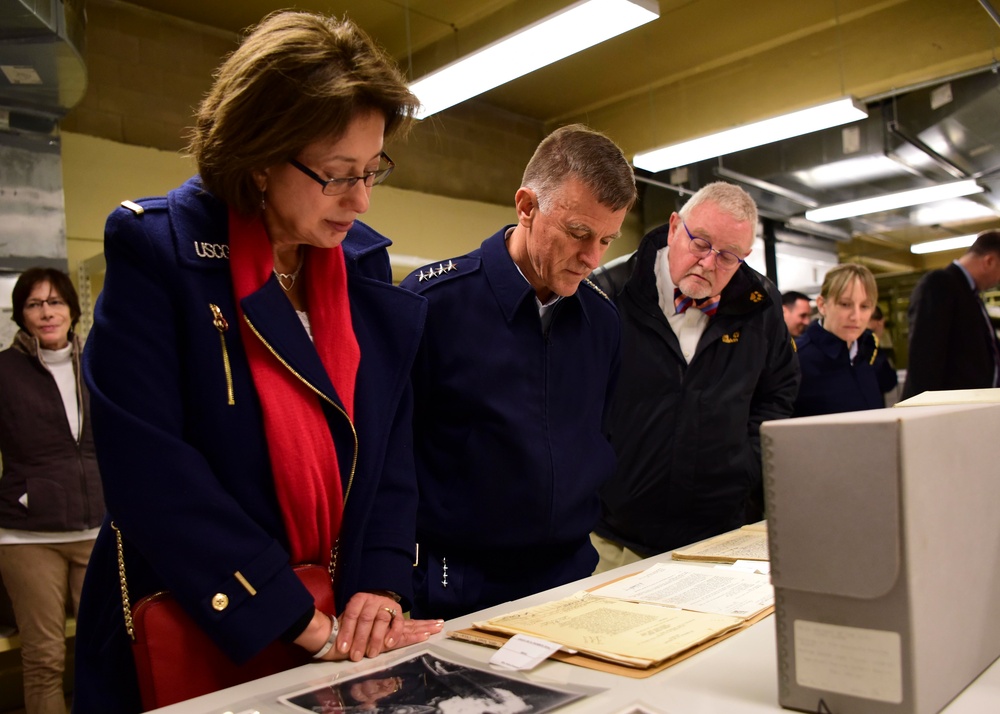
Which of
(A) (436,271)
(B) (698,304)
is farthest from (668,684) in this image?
(B) (698,304)

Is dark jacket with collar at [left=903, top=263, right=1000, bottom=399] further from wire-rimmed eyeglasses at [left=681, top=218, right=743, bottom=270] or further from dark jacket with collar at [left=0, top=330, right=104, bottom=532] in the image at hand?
dark jacket with collar at [left=0, top=330, right=104, bottom=532]

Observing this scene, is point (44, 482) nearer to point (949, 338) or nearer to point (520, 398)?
point (520, 398)

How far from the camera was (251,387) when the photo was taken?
1091mm

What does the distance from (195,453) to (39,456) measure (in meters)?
2.58

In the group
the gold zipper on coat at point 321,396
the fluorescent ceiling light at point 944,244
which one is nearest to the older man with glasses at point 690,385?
the gold zipper on coat at point 321,396

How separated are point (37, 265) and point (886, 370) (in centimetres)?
492

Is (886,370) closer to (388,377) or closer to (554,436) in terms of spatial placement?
(554,436)

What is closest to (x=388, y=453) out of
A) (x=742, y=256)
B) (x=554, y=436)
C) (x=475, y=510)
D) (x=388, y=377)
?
(x=388, y=377)

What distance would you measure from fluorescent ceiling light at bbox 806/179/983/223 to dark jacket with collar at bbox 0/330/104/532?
5.92 metres

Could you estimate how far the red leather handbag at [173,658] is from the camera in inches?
39.1

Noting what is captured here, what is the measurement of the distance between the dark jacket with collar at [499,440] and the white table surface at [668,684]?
1.28ft

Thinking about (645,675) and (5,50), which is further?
(5,50)

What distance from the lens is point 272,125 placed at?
3.48 ft

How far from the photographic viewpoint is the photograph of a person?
2.76 ft
